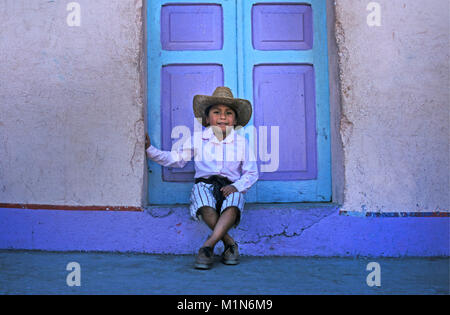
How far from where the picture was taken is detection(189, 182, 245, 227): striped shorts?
2.95 meters

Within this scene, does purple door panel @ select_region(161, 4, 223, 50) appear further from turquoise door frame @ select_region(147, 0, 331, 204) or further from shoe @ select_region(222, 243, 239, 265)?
shoe @ select_region(222, 243, 239, 265)

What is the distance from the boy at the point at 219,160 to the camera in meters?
2.97

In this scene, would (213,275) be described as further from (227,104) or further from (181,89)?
(181,89)

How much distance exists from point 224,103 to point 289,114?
0.63 m

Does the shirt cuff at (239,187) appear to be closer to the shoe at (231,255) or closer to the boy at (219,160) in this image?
the boy at (219,160)

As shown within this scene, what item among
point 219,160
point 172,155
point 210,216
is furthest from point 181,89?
point 210,216

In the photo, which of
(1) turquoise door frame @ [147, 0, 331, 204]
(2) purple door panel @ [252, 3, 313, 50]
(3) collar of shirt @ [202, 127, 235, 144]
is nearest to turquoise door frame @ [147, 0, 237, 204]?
(1) turquoise door frame @ [147, 0, 331, 204]

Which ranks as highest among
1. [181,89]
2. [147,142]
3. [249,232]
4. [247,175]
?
[181,89]

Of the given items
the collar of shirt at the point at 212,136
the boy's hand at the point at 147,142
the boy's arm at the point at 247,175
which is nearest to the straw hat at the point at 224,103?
the collar of shirt at the point at 212,136

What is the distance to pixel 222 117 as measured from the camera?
3.21 metres

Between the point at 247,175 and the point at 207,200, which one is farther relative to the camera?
the point at 247,175

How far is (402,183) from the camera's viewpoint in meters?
3.23

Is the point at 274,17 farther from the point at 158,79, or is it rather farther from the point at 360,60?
the point at 158,79
